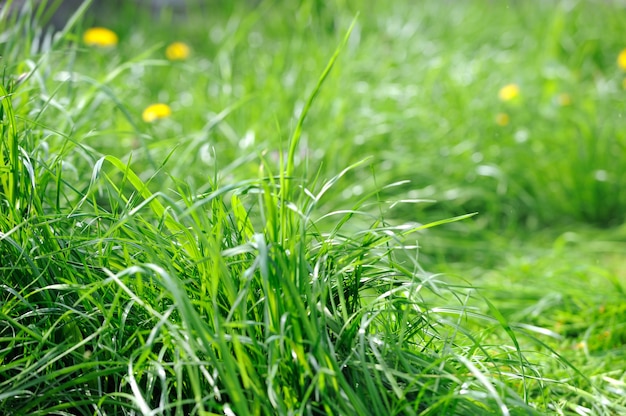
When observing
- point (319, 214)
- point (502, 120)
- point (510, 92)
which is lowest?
point (319, 214)

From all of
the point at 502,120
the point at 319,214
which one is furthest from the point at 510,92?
the point at 319,214

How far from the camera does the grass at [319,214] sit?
1.33m

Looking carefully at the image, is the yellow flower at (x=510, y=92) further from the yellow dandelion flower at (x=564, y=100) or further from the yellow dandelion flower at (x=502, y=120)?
the yellow dandelion flower at (x=564, y=100)

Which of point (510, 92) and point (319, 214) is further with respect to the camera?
point (510, 92)

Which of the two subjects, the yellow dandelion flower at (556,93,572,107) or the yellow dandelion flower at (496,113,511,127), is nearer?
the yellow dandelion flower at (496,113,511,127)

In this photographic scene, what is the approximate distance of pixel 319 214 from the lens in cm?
316

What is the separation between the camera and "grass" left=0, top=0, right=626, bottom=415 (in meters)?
1.33

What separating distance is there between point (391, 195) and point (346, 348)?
204 centimetres

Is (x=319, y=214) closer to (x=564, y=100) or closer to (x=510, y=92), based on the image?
(x=510, y=92)

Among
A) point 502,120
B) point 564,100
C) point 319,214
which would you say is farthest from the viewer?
point 564,100

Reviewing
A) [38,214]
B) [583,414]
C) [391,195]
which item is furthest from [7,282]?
[391,195]

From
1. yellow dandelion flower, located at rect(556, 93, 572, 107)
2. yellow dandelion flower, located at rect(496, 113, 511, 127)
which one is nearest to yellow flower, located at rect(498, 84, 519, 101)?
yellow dandelion flower, located at rect(496, 113, 511, 127)

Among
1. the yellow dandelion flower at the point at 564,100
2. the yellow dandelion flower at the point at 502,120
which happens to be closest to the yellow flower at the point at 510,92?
the yellow dandelion flower at the point at 502,120

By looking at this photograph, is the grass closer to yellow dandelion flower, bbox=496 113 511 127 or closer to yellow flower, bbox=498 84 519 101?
yellow dandelion flower, bbox=496 113 511 127
